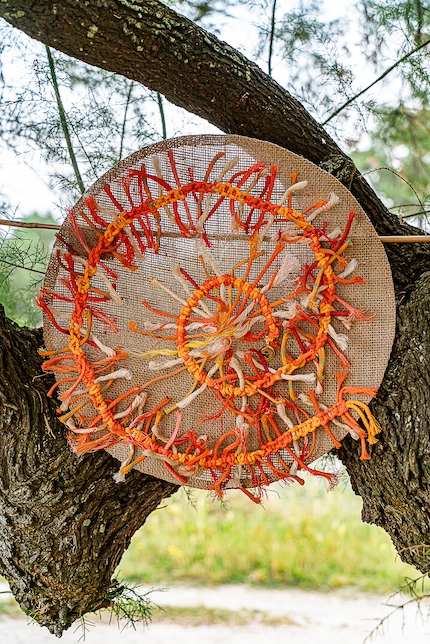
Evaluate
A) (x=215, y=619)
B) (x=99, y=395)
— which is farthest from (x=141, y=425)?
(x=215, y=619)

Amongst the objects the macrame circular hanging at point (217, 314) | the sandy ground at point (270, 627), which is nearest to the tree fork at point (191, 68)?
the macrame circular hanging at point (217, 314)

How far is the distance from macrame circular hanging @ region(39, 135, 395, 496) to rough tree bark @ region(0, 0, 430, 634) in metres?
0.03

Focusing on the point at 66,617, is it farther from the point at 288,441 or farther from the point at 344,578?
the point at 344,578

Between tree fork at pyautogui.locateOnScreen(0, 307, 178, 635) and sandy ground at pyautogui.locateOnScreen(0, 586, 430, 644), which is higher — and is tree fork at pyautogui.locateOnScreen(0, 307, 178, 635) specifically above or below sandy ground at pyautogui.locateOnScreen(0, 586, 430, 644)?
above

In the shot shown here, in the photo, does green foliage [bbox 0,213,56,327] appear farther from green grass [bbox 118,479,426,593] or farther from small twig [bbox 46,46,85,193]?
green grass [bbox 118,479,426,593]

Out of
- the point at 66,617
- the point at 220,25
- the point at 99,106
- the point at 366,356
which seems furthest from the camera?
the point at 220,25

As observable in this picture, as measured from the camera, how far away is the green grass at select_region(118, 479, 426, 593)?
180cm

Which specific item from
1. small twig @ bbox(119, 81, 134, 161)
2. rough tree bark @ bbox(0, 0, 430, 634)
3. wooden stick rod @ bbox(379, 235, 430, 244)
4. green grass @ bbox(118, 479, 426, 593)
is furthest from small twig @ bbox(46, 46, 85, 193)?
green grass @ bbox(118, 479, 426, 593)

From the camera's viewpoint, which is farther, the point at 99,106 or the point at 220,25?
the point at 220,25

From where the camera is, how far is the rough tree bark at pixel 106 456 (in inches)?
27.1

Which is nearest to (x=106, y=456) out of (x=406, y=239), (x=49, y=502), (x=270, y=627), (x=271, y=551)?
(x=49, y=502)

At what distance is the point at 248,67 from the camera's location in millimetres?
775

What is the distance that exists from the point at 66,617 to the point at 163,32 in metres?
0.62

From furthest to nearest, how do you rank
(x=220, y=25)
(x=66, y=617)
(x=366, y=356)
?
(x=220, y=25)
(x=66, y=617)
(x=366, y=356)
